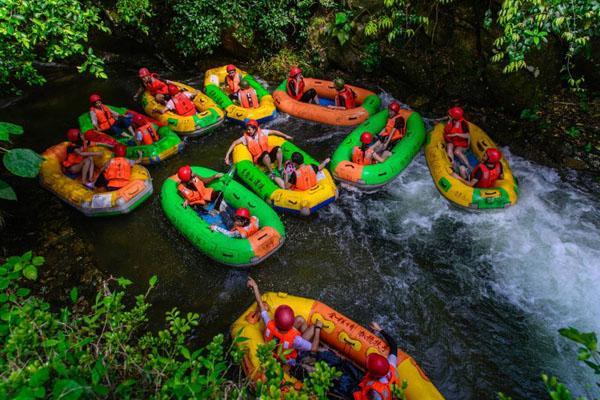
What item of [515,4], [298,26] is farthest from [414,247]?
[298,26]

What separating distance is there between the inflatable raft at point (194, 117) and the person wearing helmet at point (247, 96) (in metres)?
0.56

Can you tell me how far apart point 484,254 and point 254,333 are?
12.4 feet

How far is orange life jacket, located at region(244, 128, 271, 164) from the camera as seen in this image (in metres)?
7.20

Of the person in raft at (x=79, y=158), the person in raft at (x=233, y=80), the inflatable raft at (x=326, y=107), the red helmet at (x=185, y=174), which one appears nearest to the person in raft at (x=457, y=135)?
the inflatable raft at (x=326, y=107)

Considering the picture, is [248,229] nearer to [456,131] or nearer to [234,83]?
[456,131]

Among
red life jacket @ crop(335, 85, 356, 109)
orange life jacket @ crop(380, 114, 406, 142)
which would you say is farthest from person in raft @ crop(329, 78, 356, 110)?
orange life jacket @ crop(380, 114, 406, 142)

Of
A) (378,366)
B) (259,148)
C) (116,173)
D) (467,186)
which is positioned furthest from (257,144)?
(378,366)

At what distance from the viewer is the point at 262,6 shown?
9.80 metres

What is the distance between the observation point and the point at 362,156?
22.8 feet

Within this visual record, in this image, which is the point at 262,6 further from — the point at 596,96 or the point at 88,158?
the point at 596,96

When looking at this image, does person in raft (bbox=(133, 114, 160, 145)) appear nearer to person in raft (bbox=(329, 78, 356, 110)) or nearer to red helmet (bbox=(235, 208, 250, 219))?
red helmet (bbox=(235, 208, 250, 219))

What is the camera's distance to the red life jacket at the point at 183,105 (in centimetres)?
832

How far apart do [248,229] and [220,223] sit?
0.83 m

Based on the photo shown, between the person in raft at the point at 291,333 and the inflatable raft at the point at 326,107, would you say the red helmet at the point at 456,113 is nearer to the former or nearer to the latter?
the inflatable raft at the point at 326,107
